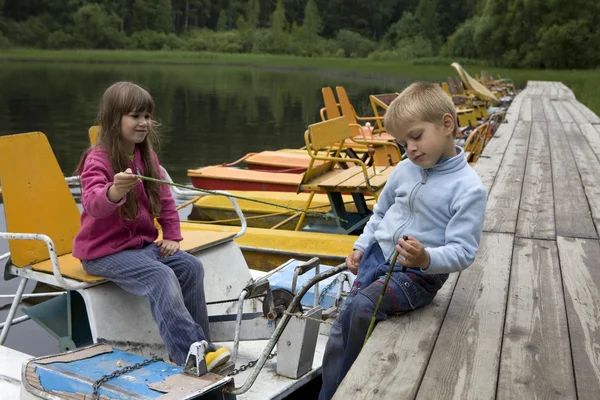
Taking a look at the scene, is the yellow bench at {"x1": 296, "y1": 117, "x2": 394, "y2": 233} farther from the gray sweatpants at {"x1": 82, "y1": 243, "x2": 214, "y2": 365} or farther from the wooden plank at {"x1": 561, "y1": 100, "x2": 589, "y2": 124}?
the wooden plank at {"x1": 561, "y1": 100, "x2": 589, "y2": 124}

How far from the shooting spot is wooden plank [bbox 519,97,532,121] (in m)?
12.4

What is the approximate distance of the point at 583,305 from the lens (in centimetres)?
320

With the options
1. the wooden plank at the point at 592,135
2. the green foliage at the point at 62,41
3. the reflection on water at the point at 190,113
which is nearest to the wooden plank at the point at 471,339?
the wooden plank at the point at 592,135

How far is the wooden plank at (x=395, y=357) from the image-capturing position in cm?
241

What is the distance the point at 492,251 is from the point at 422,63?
56.8 meters

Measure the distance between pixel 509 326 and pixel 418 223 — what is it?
0.54 m

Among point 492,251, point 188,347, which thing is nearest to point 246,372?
point 188,347

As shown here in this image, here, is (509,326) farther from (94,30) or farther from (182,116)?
(94,30)

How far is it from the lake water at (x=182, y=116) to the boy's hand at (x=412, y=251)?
11.8 feet

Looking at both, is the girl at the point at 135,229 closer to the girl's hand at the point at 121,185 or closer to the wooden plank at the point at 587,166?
the girl's hand at the point at 121,185

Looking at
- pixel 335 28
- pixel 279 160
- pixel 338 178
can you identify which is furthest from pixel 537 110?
pixel 335 28

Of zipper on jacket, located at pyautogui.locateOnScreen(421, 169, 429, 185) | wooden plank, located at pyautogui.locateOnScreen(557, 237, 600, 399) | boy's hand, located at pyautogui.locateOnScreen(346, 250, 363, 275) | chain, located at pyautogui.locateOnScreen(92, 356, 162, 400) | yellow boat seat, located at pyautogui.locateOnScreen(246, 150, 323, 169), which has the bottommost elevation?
yellow boat seat, located at pyautogui.locateOnScreen(246, 150, 323, 169)

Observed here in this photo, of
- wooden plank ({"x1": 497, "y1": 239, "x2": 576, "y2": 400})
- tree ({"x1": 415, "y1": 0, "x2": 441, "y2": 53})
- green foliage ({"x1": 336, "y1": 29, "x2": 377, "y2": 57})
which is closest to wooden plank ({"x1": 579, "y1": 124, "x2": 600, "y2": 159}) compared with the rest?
wooden plank ({"x1": 497, "y1": 239, "x2": 576, "y2": 400})

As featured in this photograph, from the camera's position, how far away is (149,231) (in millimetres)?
3750
